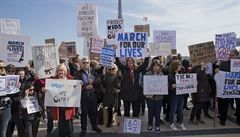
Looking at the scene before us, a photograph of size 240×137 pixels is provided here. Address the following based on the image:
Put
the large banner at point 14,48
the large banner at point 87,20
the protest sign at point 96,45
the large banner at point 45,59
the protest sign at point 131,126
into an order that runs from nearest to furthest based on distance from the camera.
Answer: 1. the large banner at point 45,59
2. the large banner at point 14,48
3. the protest sign at point 131,126
4. the protest sign at point 96,45
5. the large banner at point 87,20

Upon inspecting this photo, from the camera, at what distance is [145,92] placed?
9.61 metres

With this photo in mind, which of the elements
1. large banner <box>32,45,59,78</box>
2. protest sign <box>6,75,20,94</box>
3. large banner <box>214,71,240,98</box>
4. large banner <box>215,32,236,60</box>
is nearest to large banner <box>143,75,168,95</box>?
large banner <box>214,71,240,98</box>

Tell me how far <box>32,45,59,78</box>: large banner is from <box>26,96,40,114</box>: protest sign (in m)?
0.93

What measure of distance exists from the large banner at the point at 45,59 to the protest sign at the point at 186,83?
3.38 metres

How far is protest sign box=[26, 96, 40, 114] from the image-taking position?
786 centimetres

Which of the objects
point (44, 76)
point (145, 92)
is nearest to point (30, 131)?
point (44, 76)

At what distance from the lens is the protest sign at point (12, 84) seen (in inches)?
299

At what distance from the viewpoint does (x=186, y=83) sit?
1004 cm

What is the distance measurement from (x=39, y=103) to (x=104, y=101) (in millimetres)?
2060

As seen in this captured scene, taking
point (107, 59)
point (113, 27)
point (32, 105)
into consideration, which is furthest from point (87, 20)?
point (32, 105)

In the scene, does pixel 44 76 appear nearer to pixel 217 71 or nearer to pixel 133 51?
pixel 133 51

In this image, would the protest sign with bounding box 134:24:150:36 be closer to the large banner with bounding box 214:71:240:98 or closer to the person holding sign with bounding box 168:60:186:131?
the person holding sign with bounding box 168:60:186:131

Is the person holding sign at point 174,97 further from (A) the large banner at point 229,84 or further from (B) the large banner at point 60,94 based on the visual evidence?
(B) the large banner at point 60,94

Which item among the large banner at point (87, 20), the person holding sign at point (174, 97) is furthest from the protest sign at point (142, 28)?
the person holding sign at point (174, 97)
